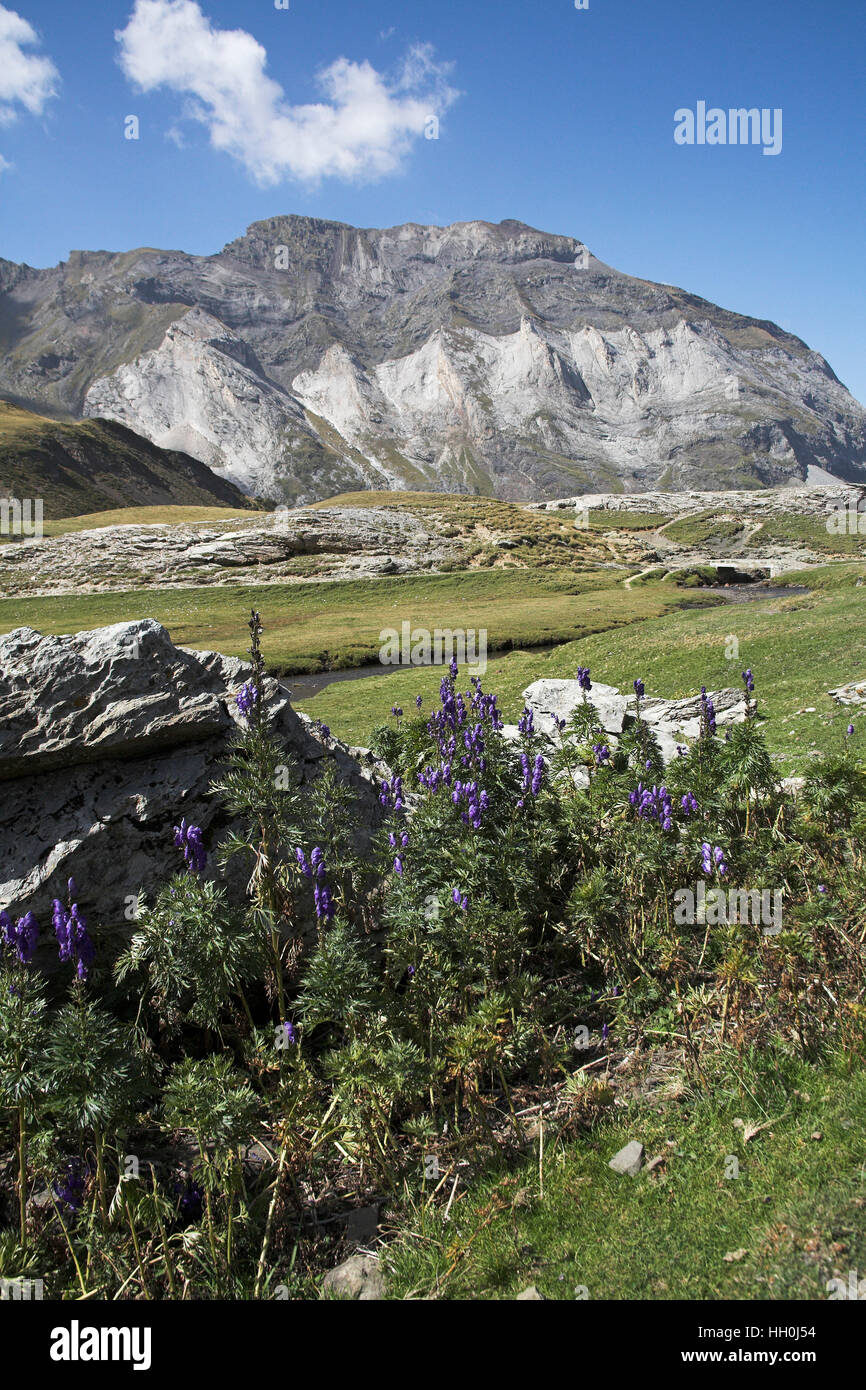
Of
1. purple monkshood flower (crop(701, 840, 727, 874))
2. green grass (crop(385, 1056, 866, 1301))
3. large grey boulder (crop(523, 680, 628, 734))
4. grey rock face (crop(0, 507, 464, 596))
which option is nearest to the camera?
green grass (crop(385, 1056, 866, 1301))

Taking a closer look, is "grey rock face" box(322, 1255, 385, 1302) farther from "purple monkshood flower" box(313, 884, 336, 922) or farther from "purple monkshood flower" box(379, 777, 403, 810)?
"purple monkshood flower" box(379, 777, 403, 810)

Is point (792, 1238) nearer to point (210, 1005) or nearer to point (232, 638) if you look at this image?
point (210, 1005)

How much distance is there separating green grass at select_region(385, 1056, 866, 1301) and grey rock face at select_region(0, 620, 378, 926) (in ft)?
14.4

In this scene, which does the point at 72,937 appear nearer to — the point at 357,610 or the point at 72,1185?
the point at 72,1185

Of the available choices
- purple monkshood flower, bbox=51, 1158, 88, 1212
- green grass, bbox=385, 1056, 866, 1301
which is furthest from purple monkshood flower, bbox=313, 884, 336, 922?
purple monkshood flower, bbox=51, 1158, 88, 1212

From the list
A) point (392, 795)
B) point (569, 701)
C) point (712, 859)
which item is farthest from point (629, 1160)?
point (569, 701)

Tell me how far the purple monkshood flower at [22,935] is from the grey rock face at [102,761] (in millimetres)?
1430

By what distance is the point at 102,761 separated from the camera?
7891 millimetres

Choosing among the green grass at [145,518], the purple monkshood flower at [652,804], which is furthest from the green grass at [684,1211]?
the green grass at [145,518]

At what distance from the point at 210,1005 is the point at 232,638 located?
55.0 meters

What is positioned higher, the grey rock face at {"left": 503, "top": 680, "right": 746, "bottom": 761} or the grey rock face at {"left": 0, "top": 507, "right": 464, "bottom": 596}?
the grey rock face at {"left": 0, "top": 507, "right": 464, "bottom": 596}

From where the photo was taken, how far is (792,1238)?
424 cm

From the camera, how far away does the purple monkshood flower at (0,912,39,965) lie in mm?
5211

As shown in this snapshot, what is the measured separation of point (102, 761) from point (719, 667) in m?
24.1
